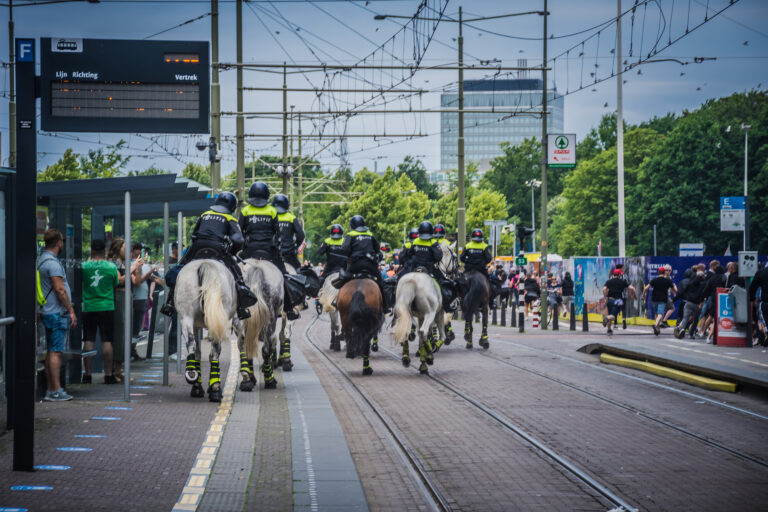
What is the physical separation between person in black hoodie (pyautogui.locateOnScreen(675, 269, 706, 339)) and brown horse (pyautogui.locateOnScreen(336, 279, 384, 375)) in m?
12.8

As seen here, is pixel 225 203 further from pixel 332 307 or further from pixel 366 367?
pixel 332 307

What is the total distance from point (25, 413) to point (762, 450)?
6.54 meters

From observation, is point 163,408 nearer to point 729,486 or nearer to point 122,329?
point 122,329

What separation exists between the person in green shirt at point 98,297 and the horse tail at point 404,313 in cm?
435

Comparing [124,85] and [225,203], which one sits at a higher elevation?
[124,85]

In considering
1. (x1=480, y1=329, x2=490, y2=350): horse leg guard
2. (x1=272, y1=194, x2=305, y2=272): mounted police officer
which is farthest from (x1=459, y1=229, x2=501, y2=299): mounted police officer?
(x1=272, y1=194, x2=305, y2=272): mounted police officer

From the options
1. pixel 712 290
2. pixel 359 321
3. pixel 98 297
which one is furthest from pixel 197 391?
pixel 712 290

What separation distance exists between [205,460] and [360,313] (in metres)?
7.15

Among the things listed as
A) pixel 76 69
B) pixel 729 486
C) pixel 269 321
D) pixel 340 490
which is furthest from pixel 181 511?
pixel 76 69

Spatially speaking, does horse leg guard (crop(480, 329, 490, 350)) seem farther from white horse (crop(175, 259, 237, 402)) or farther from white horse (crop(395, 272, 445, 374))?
white horse (crop(175, 259, 237, 402))

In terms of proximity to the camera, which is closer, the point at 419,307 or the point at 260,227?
the point at 260,227

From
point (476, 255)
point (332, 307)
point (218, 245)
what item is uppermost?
point (218, 245)

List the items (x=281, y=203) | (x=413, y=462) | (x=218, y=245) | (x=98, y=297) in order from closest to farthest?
(x=413, y=462), (x=218, y=245), (x=98, y=297), (x=281, y=203)

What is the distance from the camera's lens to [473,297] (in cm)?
2130
